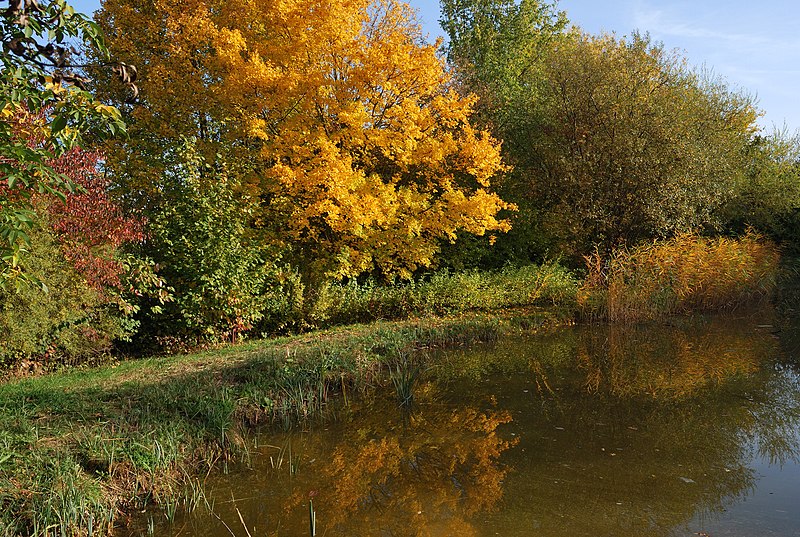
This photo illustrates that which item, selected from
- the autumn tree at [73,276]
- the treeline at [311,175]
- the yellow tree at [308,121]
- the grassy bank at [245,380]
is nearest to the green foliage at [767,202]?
the treeline at [311,175]

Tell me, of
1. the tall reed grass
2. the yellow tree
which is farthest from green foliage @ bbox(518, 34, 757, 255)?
the yellow tree

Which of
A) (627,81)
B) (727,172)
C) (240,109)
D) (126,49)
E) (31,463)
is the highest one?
(126,49)

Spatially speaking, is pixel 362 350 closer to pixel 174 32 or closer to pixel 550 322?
pixel 550 322

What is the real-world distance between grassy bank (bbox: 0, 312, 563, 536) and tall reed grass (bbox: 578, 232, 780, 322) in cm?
616

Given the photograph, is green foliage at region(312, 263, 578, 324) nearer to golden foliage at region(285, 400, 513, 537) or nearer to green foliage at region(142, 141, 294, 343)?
green foliage at region(142, 141, 294, 343)

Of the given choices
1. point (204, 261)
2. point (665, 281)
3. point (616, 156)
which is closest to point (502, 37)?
point (616, 156)

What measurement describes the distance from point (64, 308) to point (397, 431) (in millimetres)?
5805

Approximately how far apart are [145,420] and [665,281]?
12403mm

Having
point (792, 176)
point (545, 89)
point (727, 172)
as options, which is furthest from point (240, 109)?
point (792, 176)

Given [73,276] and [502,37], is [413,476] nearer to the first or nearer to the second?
[73,276]

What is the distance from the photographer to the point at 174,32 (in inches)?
562

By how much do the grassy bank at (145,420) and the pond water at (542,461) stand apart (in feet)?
1.38

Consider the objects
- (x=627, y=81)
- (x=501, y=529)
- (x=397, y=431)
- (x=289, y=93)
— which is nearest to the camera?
(x=501, y=529)

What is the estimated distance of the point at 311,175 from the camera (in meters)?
11.0
